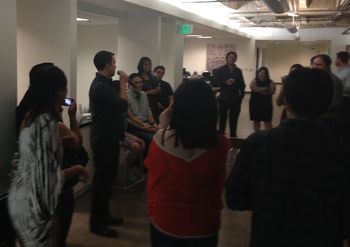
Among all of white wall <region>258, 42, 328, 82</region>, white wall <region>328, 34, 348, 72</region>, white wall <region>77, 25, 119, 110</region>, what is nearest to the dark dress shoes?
white wall <region>77, 25, 119, 110</region>

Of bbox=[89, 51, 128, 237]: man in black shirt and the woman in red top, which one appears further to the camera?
bbox=[89, 51, 128, 237]: man in black shirt

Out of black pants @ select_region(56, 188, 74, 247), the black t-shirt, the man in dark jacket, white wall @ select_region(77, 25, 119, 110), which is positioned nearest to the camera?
the man in dark jacket

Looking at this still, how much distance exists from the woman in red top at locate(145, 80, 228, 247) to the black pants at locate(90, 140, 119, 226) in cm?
160

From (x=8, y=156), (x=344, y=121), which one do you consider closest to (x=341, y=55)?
(x=344, y=121)

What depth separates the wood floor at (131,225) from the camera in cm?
308

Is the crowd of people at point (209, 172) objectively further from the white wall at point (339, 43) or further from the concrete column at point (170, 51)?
the white wall at point (339, 43)

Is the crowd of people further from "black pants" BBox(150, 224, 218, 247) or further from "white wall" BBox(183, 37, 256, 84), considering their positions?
Answer: "white wall" BBox(183, 37, 256, 84)

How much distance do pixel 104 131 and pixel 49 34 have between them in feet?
4.75

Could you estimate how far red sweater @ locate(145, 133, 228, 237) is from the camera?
151cm

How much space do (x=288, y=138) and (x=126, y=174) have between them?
11.3 ft

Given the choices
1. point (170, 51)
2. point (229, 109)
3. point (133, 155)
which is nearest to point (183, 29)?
point (170, 51)

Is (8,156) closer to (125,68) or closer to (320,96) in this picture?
(320,96)

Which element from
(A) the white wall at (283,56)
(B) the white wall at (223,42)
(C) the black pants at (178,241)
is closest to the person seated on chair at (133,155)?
(C) the black pants at (178,241)

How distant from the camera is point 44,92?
5.96 ft
